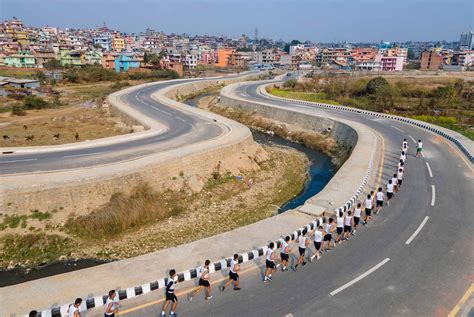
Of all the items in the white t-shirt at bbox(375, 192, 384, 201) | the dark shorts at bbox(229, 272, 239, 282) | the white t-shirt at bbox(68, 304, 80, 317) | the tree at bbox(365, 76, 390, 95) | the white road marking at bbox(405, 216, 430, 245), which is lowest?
the white road marking at bbox(405, 216, 430, 245)

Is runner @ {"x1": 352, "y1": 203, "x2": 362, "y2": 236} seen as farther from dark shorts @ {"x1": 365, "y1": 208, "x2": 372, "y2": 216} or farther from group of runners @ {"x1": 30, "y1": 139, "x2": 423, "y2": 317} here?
dark shorts @ {"x1": 365, "y1": 208, "x2": 372, "y2": 216}

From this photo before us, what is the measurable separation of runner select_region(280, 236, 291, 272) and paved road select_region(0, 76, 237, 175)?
49.8ft

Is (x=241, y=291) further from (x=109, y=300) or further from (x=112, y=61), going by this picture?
(x=112, y=61)

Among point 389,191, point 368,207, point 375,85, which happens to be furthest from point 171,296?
point 375,85

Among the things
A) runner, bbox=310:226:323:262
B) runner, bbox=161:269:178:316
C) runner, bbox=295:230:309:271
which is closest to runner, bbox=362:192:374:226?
runner, bbox=310:226:323:262

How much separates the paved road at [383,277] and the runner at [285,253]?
0.28 meters

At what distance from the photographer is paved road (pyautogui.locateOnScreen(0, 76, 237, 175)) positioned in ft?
72.5

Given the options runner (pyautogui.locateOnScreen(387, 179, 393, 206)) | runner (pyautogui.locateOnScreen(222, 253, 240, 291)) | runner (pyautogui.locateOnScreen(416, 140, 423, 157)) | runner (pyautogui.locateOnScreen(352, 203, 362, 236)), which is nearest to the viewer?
runner (pyautogui.locateOnScreen(222, 253, 240, 291))

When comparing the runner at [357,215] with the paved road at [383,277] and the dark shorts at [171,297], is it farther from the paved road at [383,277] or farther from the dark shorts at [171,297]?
the dark shorts at [171,297]

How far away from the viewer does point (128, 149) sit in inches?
1037

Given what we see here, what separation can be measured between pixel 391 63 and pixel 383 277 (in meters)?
141

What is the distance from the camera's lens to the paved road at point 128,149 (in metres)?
22.1

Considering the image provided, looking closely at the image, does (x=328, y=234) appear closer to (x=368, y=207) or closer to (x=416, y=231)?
(x=368, y=207)

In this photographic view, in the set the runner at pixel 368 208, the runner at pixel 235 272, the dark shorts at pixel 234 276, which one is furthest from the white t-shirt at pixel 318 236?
the runner at pixel 368 208
